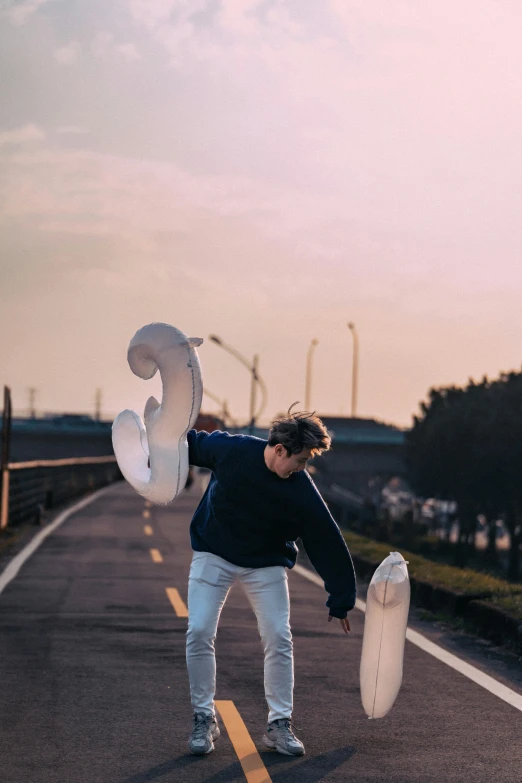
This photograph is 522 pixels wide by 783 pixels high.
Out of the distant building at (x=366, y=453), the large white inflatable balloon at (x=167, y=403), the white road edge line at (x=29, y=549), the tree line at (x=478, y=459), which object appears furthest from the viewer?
the distant building at (x=366, y=453)

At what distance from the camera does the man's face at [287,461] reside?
590 cm

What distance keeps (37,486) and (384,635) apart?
21.0m

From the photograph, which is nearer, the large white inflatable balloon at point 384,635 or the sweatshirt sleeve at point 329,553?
the sweatshirt sleeve at point 329,553

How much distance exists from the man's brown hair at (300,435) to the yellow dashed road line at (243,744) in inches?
61.8

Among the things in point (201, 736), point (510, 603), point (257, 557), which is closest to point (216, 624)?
point (257, 557)

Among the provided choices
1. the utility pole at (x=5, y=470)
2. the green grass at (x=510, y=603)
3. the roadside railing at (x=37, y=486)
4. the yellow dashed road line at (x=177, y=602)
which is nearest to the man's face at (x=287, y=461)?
the green grass at (x=510, y=603)

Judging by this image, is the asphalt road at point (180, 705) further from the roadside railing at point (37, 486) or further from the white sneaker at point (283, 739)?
the roadside railing at point (37, 486)

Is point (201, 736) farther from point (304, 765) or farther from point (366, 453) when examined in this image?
point (366, 453)

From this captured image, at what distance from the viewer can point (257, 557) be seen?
20.4 feet

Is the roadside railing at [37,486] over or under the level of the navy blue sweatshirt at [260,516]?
under

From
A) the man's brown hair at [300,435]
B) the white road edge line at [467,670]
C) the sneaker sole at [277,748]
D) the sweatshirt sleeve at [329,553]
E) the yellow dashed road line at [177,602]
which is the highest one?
the man's brown hair at [300,435]

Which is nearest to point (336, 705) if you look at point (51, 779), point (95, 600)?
point (51, 779)

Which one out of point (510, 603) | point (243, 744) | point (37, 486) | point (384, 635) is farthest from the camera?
point (37, 486)

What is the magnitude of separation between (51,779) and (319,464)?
300ft
